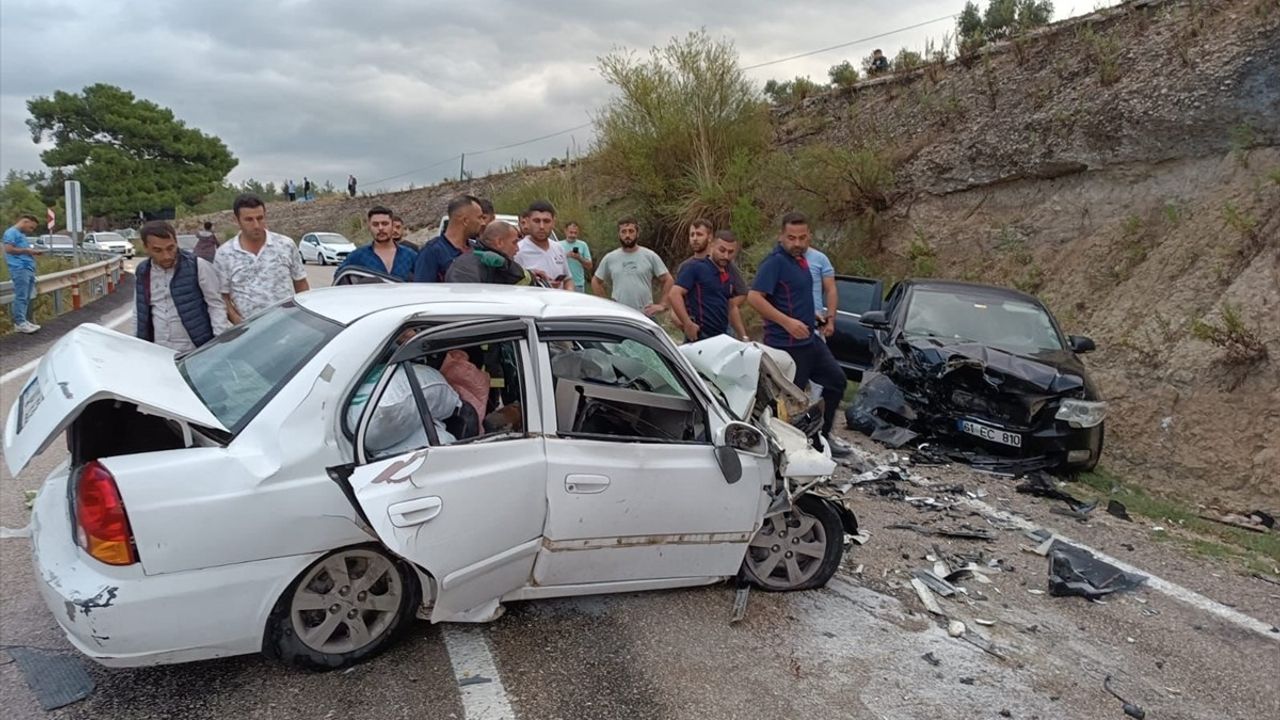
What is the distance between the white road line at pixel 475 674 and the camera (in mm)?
2891

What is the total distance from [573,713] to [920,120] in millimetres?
15529

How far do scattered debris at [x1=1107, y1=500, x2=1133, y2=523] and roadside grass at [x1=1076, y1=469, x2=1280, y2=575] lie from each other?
0.50ft

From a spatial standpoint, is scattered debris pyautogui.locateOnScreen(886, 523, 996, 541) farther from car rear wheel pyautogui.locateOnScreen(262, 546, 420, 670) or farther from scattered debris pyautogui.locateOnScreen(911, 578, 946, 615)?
car rear wheel pyautogui.locateOnScreen(262, 546, 420, 670)

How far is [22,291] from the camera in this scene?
11.5 metres

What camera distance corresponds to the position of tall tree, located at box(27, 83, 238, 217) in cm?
5647

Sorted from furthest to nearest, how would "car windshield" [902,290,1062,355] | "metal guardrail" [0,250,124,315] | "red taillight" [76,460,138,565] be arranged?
1. "metal guardrail" [0,250,124,315]
2. "car windshield" [902,290,1062,355]
3. "red taillight" [76,460,138,565]

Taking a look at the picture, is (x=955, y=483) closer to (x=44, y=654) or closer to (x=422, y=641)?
(x=422, y=641)

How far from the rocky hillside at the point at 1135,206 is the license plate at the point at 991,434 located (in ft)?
5.65

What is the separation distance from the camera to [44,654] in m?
3.15

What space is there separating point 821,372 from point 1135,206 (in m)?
8.23

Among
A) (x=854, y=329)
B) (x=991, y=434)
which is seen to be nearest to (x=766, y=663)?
(x=991, y=434)

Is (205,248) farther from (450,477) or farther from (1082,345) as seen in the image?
(1082,345)

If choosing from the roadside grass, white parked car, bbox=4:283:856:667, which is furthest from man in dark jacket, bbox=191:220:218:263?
the roadside grass

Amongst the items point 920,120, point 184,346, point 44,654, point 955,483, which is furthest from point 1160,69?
point 44,654
